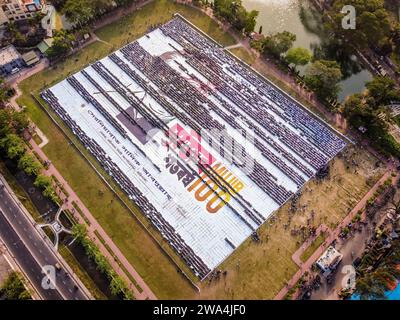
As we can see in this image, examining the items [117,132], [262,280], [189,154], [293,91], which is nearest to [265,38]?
[293,91]

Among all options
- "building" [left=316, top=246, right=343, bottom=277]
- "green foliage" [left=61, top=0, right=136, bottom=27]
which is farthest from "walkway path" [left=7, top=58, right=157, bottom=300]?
"green foliage" [left=61, top=0, right=136, bottom=27]

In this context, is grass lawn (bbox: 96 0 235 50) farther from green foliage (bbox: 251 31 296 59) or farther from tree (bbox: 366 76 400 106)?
tree (bbox: 366 76 400 106)

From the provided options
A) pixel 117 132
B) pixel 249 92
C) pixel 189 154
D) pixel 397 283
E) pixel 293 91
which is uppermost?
pixel 293 91

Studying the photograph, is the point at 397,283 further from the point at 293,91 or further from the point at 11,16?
the point at 11,16

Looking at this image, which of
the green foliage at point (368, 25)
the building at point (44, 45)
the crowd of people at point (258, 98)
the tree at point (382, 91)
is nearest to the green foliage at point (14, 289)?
the crowd of people at point (258, 98)

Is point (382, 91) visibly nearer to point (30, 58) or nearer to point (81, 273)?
point (81, 273)

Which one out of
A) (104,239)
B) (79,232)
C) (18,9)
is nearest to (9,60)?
(18,9)

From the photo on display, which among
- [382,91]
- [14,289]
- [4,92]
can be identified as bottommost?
[14,289]
